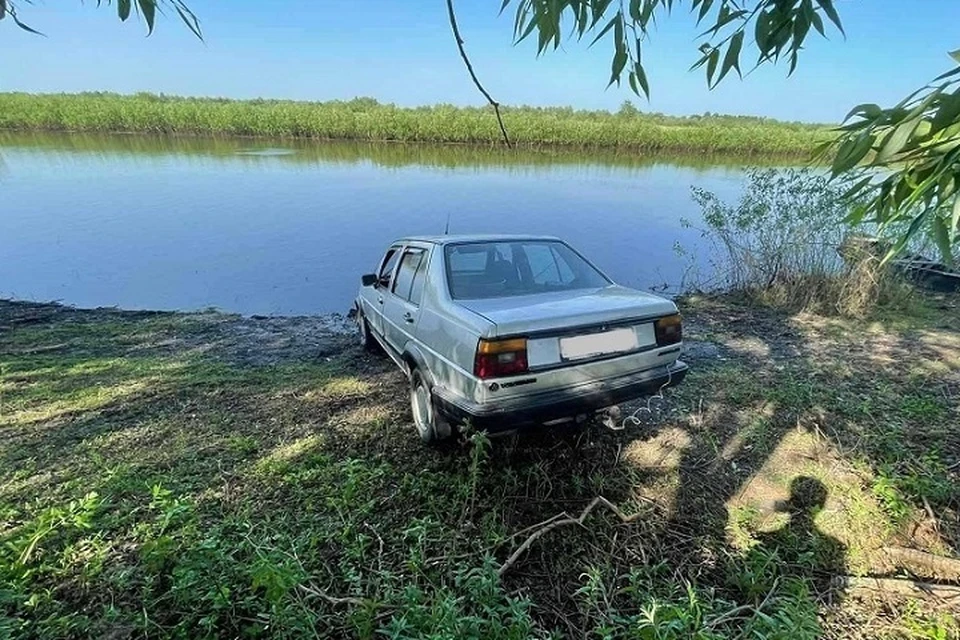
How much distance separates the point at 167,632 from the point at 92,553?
2.44 feet

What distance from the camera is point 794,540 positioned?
2359mm

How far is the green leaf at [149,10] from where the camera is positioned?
0.95 meters

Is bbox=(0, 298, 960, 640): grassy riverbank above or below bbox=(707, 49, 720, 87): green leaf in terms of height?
below

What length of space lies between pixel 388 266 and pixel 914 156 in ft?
14.5

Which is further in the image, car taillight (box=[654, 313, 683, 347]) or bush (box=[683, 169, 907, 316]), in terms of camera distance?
bush (box=[683, 169, 907, 316])

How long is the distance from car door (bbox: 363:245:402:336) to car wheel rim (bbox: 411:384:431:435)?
129 cm

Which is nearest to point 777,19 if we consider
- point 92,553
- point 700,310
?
point 92,553

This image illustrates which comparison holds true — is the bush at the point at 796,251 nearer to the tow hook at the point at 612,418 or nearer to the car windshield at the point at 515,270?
the car windshield at the point at 515,270

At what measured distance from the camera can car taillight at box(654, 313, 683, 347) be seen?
9.67 ft

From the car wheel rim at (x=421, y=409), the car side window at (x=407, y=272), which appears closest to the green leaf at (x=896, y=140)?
the car wheel rim at (x=421, y=409)

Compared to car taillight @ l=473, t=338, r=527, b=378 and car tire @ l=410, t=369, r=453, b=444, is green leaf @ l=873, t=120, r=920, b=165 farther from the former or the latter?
car tire @ l=410, t=369, r=453, b=444

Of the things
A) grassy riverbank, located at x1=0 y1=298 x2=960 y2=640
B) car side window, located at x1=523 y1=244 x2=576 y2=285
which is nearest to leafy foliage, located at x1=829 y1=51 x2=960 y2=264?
grassy riverbank, located at x1=0 y1=298 x2=960 y2=640

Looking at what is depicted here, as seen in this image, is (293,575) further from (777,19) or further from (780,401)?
(780,401)

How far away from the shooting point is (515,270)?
3.49 metres
